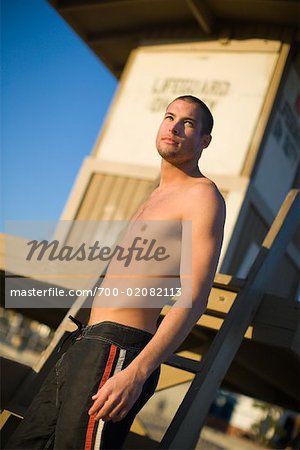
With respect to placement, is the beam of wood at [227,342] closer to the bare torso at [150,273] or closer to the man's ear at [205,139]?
the bare torso at [150,273]

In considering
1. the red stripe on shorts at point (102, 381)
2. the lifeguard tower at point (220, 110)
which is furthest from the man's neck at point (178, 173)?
the lifeguard tower at point (220, 110)

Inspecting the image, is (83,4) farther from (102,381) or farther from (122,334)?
(102,381)

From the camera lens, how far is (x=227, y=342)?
283 centimetres

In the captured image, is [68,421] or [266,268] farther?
[266,268]

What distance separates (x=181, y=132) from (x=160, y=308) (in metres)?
0.78

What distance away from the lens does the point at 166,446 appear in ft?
7.25

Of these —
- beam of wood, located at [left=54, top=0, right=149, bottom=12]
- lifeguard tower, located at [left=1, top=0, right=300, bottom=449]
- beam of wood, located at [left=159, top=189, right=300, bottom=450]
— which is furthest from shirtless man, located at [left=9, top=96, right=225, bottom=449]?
beam of wood, located at [left=54, top=0, right=149, bottom=12]

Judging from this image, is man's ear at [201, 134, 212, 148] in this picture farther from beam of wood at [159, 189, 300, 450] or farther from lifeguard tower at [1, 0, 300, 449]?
lifeguard tower at [1, 0, 300, 449]

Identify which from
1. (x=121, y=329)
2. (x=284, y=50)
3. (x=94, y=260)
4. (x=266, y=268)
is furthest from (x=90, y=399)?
(x=284, y=50)

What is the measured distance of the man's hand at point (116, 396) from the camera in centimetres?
181

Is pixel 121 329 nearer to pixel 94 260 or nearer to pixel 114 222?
pixel 94 260

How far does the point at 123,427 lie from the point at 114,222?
6533mm

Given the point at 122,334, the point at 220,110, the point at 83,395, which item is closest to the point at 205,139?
the point at 122,334

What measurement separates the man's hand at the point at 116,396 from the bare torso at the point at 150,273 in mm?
330
